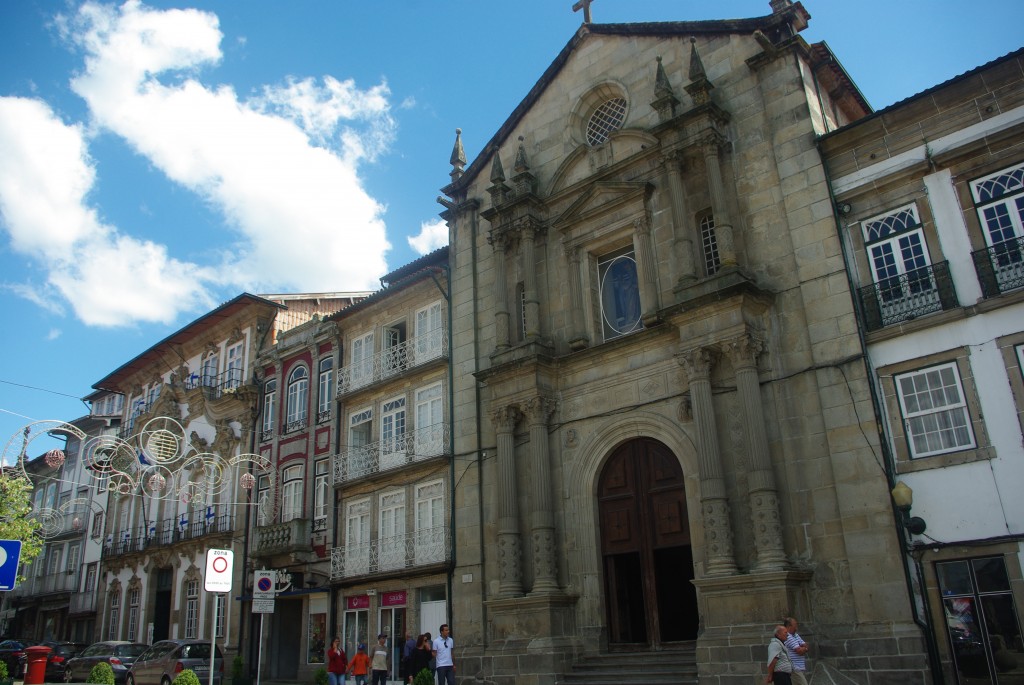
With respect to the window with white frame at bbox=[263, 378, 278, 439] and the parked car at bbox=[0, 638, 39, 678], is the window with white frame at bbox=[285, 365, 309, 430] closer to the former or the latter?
the window with white frame at bbox=[263, 378, 278, 439]

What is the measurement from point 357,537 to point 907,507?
17223 mm

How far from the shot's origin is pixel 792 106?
18391 mm

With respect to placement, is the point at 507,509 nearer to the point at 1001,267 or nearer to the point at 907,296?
the point at 907,296

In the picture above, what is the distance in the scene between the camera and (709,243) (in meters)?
19.6

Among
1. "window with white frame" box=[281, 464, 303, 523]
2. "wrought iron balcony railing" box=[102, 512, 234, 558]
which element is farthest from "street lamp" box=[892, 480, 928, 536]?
"wrought iron balcony railing" box=[102, 512, 234, 558]

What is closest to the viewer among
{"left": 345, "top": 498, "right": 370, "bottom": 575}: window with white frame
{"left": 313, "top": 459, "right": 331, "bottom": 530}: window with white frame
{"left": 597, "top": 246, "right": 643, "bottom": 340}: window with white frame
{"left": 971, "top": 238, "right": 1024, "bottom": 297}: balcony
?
{"left": 971, "top": 238, "right": 1024, "bottom": 297}: balcony

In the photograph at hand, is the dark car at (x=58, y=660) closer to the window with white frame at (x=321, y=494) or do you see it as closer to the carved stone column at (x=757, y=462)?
the window with white frame at (x=321, y=494)

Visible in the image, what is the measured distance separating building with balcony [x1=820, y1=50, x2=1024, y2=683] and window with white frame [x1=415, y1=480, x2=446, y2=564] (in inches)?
485

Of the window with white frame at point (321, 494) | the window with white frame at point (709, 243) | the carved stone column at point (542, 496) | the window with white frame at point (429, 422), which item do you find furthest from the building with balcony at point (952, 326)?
the window with white frame at point (321, 494)

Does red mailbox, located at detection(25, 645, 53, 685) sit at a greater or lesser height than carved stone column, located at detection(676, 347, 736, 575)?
lesser

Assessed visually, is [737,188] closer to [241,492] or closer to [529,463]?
[529,463]

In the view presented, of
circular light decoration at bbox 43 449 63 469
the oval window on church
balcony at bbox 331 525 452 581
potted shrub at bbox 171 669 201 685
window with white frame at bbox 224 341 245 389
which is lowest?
potted shrub at bbox 171 669 201 685

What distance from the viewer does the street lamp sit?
14.6 meters

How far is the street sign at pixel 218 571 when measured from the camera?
1437 centimetres
